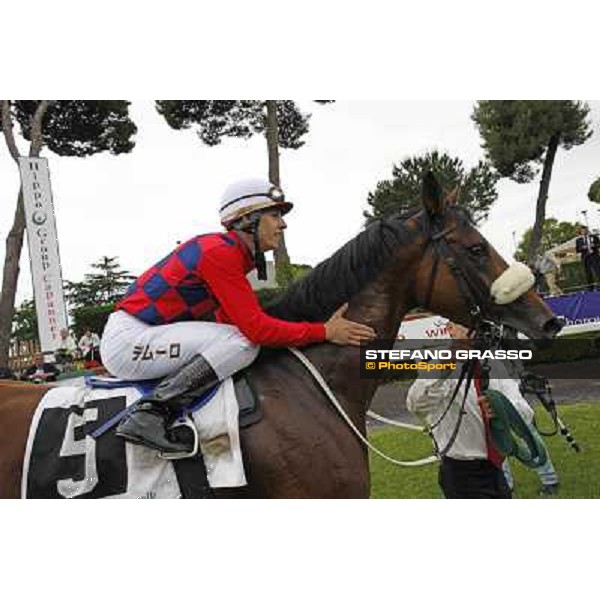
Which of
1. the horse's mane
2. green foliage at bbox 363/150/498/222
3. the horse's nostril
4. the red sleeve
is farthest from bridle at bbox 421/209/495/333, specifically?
the red sleeve

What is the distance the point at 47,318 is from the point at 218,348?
2.05 m

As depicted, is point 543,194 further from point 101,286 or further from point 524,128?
point 101,286

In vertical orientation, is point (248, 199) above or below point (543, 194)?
above

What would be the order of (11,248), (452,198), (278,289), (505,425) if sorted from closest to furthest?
(452,198) < (278,289) < (505,425) < (11,248)

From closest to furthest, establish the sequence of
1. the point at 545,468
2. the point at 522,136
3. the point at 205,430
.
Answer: the point at 205,430 → the point at 522,136 → the point at 545,468

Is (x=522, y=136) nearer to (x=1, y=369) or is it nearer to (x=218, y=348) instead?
(x=218, y=348)

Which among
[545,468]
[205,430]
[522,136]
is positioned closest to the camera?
[205,430]

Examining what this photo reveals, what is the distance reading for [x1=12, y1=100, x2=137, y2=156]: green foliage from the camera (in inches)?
141

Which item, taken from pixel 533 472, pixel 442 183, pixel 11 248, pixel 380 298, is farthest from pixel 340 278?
pixel 533 472

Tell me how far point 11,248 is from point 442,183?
2.67 m

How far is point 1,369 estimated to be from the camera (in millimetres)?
3967

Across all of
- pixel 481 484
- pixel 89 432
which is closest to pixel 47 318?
pixel 89 432

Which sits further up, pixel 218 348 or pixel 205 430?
pixel 218 348

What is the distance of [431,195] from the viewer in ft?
8.95
